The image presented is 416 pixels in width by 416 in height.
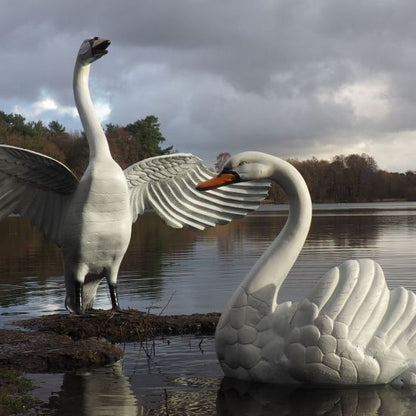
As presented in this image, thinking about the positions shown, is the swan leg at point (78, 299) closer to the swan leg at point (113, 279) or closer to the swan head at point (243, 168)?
the swan leg at point (113, 279)

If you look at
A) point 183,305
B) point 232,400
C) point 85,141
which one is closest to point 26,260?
point 183,305

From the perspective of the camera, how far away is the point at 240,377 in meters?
6.64

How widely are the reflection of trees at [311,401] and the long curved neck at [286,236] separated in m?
0.93

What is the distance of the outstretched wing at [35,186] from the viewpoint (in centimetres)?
908

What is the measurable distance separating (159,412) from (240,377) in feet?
3.55

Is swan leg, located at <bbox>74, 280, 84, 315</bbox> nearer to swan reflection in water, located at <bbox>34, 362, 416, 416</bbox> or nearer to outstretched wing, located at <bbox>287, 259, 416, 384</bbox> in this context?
swan reflection in water, located at <bbox>34, 362, 416, 416</bbox>

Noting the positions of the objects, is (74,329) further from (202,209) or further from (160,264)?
(160,264)

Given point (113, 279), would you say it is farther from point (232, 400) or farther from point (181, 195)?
point (232, 400)

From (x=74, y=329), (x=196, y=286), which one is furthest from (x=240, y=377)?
(x=196, y=286)

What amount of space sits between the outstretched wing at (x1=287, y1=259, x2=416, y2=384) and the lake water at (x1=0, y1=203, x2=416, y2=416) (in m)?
0.19

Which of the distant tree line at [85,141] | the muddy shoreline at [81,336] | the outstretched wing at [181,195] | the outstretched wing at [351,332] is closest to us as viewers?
the outstretched wing at [351,332]

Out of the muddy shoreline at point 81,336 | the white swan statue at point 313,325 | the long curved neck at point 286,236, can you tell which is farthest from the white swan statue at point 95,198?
the white swan statue at point 313,325

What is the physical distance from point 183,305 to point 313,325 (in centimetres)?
593

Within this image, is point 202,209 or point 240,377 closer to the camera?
point 240,377
